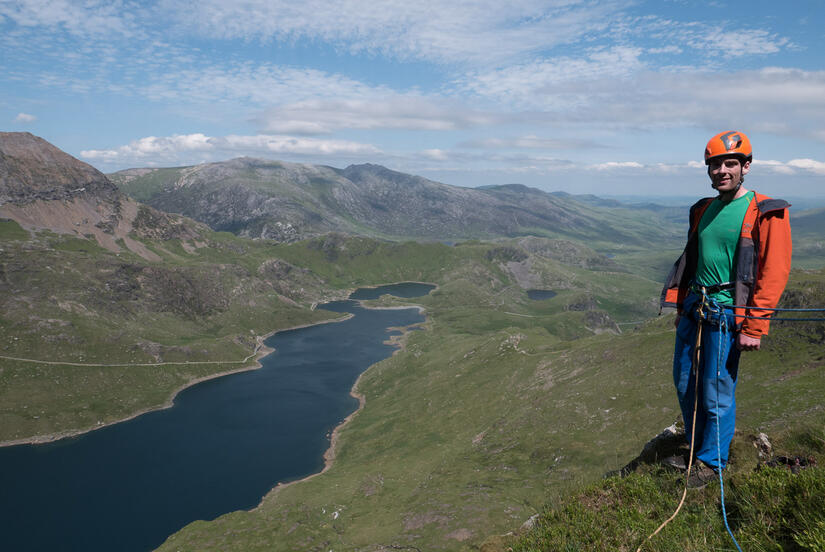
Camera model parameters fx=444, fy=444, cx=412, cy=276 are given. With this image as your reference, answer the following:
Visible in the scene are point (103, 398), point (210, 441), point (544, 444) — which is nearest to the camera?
point (544, 444)

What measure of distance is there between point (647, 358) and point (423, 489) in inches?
1981

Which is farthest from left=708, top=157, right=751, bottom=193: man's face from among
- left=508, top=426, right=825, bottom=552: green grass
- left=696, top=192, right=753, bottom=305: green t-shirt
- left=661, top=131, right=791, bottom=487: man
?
left=508, top=426, right=825, bottom=552: green grass

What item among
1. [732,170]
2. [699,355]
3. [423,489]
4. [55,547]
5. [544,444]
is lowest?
[55,547]

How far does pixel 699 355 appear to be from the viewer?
11.0 meters

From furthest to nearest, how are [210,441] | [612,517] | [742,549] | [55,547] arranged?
[210,441] → [55,547] → [612,517] → [742,549]

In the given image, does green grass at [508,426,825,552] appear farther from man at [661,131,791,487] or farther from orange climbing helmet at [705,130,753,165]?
orange climbing helmet at [705,130,753,165]

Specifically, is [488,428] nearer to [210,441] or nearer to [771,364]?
[771,364]

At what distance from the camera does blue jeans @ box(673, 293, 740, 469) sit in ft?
34.2

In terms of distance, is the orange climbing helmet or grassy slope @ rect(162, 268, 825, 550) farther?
grassy slope @ rect(162, 268, 825, 550)

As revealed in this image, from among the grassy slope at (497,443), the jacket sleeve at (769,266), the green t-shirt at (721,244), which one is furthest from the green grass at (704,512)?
the grassy slope at (497,443)

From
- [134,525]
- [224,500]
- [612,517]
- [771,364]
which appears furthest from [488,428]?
[612,517]

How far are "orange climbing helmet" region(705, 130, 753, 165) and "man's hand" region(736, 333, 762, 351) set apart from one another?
13.6 feet

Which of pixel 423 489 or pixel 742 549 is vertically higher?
pixel 742 549

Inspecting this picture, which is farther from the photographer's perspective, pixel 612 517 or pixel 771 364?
pixel 771 364
